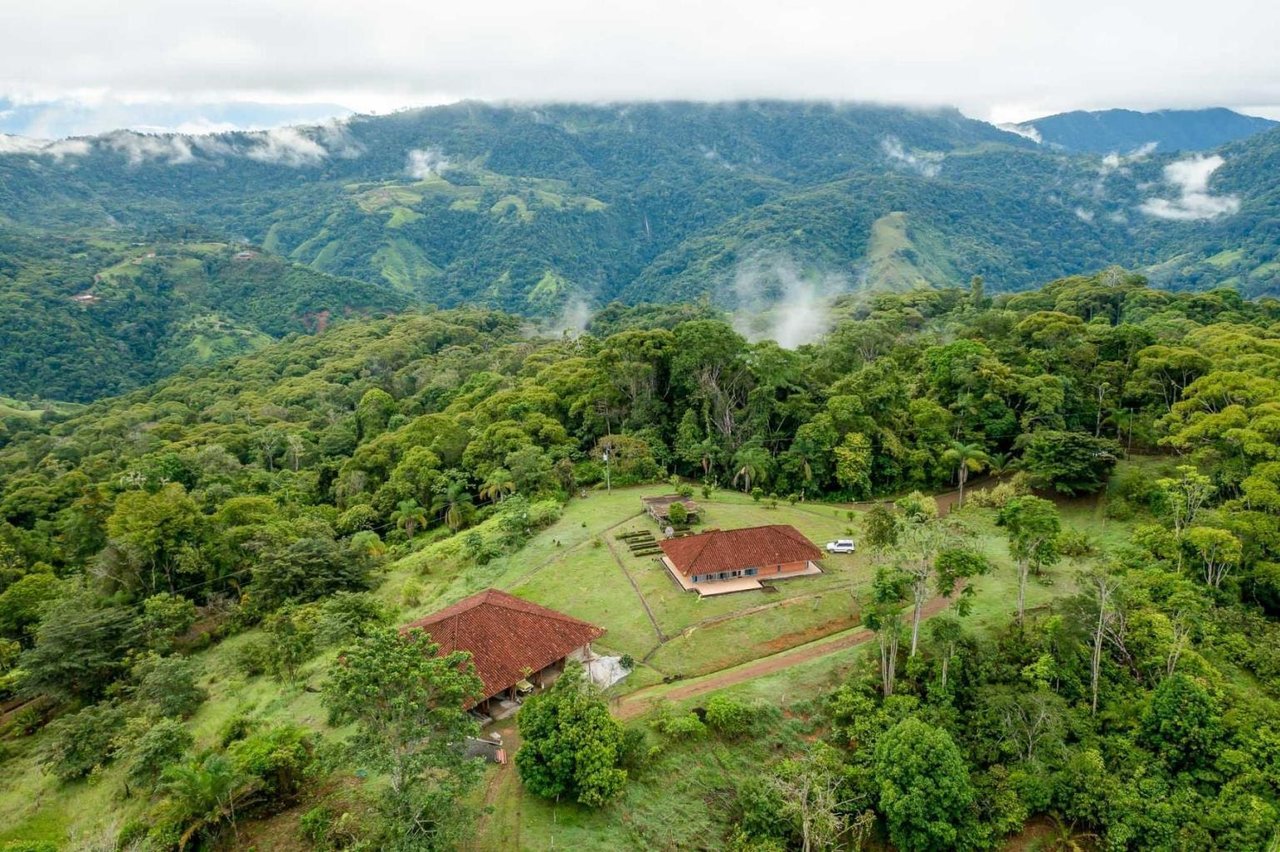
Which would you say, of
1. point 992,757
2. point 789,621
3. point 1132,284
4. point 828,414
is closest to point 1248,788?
point 992,757

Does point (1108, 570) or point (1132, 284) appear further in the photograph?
point (1132, 284)

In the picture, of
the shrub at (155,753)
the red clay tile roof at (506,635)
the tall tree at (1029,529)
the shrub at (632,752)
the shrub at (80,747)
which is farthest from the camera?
the tall tree at (1029,529)

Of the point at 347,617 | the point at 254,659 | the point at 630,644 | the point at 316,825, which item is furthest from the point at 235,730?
the point at 630,644

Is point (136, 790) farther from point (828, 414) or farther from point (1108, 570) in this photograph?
point (828, 414)

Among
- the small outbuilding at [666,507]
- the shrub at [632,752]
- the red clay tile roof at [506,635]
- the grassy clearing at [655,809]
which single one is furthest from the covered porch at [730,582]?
the shrub at [632,752]

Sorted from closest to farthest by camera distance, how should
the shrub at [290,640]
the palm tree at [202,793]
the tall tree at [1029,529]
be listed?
the palm tree at [202,793] → the tall tree at [1029,529] → the shrub at [290,640]

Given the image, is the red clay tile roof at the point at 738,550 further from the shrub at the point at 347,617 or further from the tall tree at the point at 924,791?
the shrub at the point at 347,617
